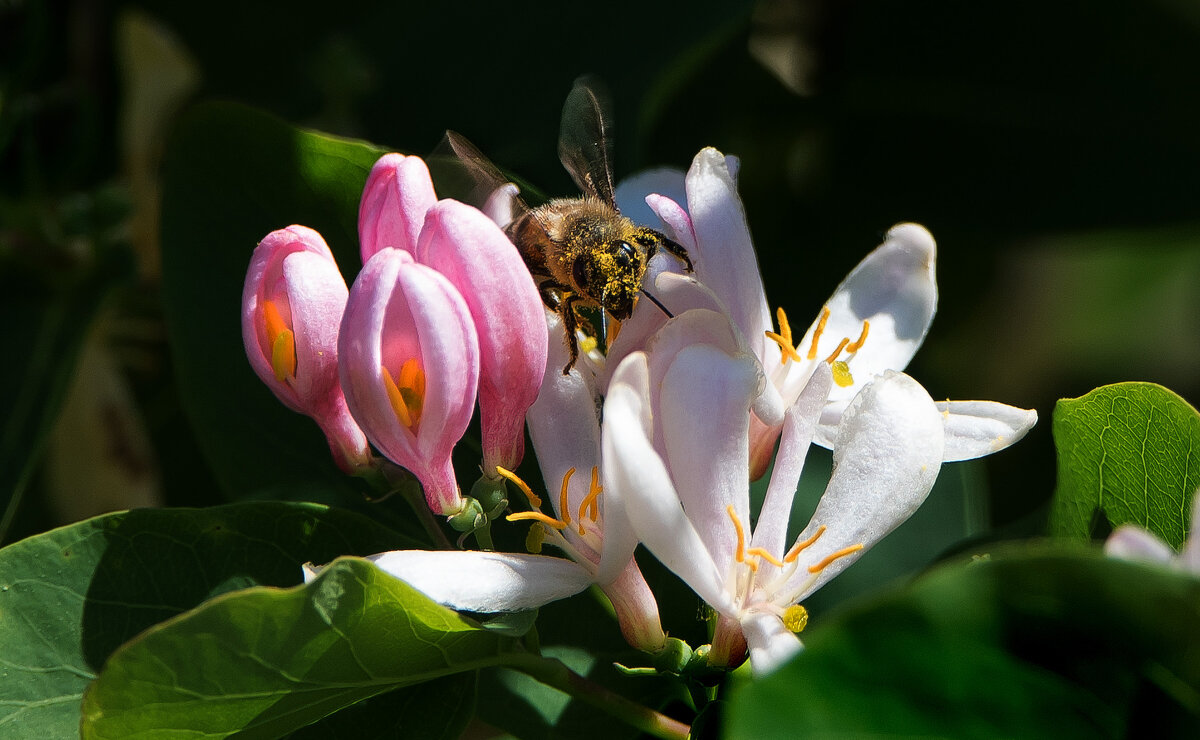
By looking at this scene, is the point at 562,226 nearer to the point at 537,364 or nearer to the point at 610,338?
the point at 610,338

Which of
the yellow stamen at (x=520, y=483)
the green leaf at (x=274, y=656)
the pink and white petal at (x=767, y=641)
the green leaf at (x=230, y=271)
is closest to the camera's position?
the green leaf at (x=274, y=656)

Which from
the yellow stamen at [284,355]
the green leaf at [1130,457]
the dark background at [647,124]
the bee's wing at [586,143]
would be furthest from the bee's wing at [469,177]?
the green leaf at [1130,457]

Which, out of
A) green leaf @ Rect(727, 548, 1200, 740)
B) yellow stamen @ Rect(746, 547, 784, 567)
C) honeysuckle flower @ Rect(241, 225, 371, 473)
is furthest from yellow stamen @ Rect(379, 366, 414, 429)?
green leaf @ Rect(727, 548, 1200, 740)

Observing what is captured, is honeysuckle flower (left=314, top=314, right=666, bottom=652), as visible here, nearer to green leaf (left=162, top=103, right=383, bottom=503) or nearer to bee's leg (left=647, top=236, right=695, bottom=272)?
bee's leg (left=647, top=236, right=695, bottom=272)

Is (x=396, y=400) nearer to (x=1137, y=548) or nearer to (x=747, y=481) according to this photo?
(x=747, y=481)

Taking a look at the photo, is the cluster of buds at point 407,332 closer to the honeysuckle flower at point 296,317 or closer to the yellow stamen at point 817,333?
the honeysuckle flower at point 296,317

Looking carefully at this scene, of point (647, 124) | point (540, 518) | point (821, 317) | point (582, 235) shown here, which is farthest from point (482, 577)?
point (647, 124)
